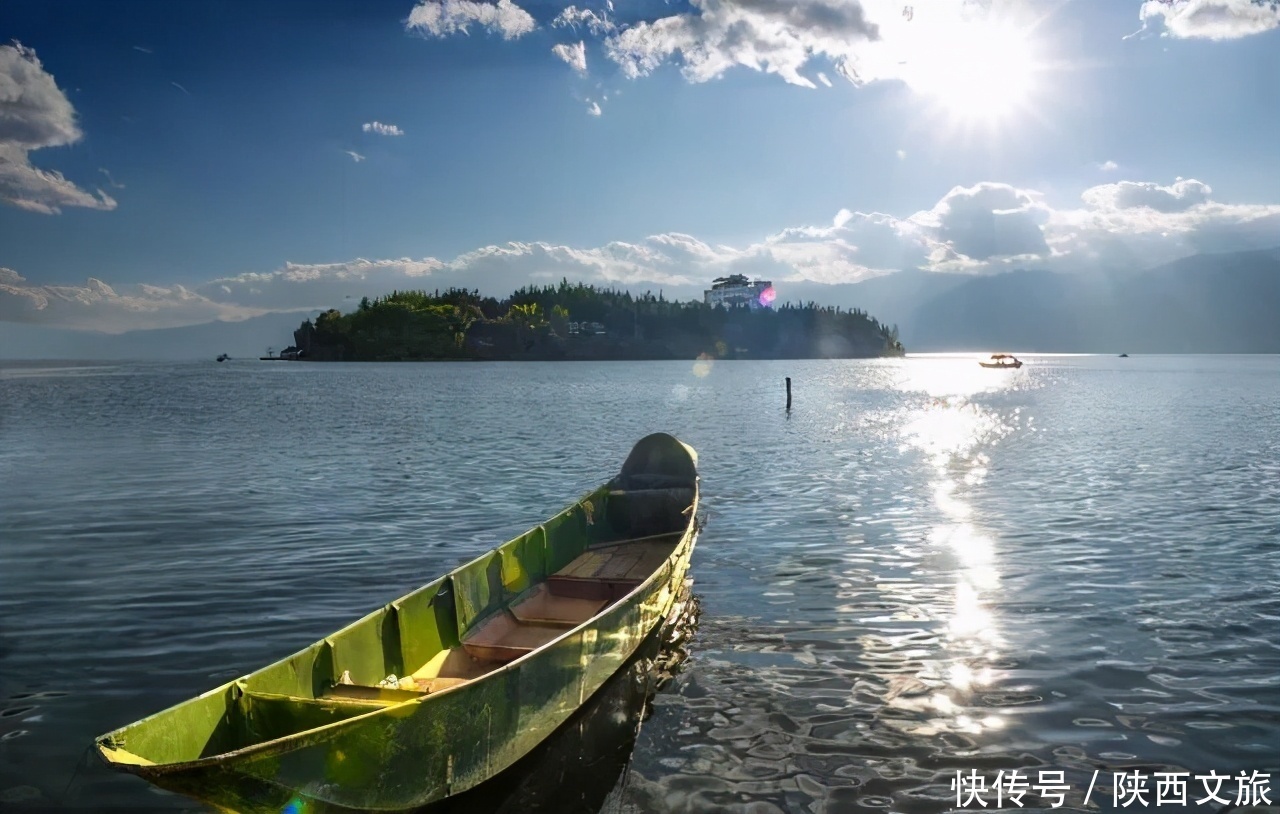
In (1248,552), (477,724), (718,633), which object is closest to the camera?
(477,724)

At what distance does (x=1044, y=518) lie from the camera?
26.3 meters

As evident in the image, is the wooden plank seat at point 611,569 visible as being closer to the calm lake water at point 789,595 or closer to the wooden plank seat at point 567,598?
the wooden plank seat at point 567,598

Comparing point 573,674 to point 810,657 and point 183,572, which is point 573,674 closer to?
point 810,657

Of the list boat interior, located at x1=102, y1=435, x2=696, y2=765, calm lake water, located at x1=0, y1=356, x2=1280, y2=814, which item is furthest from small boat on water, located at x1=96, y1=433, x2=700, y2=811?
calm lake water, located at x1=0, y1=356, x2=1280, y2=814

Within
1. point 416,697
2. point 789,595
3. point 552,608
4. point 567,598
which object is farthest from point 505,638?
point 789,595

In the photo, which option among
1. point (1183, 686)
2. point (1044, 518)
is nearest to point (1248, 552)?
point (1044, 518)

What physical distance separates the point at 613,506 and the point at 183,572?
10597 mm

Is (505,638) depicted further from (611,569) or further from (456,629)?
A: (611,569)

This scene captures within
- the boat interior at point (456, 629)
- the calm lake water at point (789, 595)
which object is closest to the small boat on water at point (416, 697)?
the boat interior at point (456, 629)

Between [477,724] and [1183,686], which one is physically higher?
[477,724]

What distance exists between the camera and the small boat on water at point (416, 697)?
7.52 meters

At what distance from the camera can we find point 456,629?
1300 centimetres

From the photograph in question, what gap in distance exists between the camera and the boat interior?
835 centimetres

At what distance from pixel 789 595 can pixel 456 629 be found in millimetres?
8187
